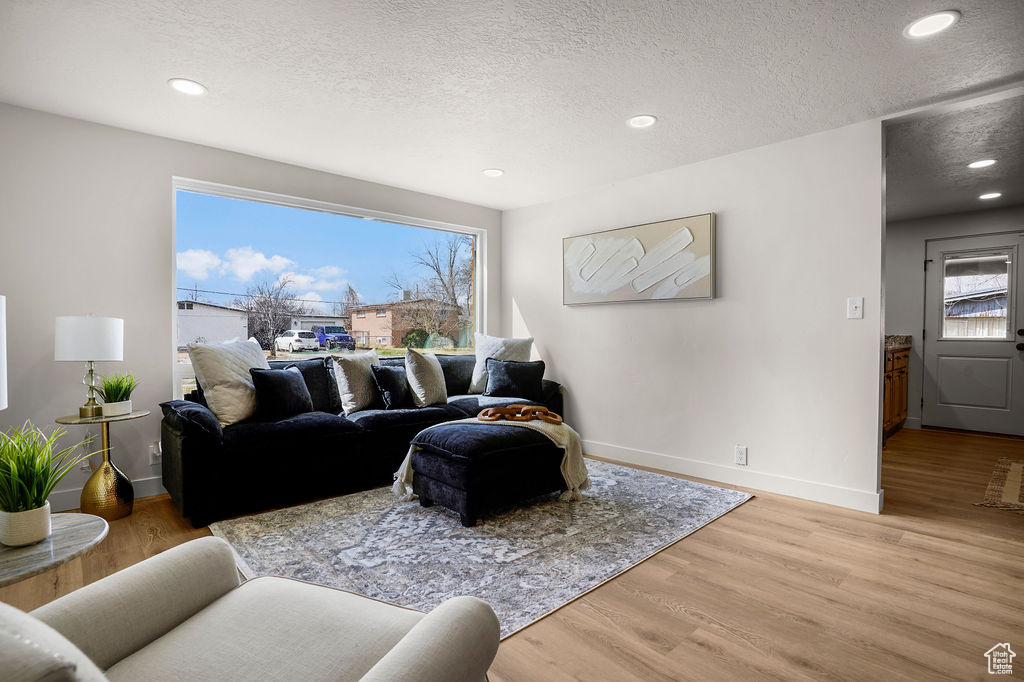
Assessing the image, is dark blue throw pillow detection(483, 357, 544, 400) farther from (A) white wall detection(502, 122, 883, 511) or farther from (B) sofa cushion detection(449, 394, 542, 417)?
(A) white wall detection(502, 122, 883, 511)

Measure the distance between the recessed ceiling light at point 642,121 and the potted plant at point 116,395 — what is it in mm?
3475

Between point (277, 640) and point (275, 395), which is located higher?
point (275, 395)

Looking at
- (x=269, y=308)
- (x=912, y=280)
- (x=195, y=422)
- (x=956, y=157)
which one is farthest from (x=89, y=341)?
(x=912, y=280)

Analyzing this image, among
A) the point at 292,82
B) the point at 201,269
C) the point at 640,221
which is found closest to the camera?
the point at 292,82

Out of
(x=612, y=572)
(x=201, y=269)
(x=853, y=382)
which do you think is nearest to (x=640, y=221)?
(x=853, y=382)

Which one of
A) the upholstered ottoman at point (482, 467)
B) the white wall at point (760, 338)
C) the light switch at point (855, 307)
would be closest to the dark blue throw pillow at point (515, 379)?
the white wall at point (760, 338)

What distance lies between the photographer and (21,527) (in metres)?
1.24

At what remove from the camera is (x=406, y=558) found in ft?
8.27

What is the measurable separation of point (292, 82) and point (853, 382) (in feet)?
12.3

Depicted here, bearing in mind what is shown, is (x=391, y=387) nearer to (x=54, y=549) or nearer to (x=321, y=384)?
(x=321, y=384)

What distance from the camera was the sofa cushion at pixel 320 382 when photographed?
394 cm

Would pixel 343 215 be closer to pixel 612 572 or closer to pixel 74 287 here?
pixel 74 287

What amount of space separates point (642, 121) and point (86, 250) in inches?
142

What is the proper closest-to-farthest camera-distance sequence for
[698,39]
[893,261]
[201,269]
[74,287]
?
[698,39] < [74,287] < [201,269] < [893,261]
